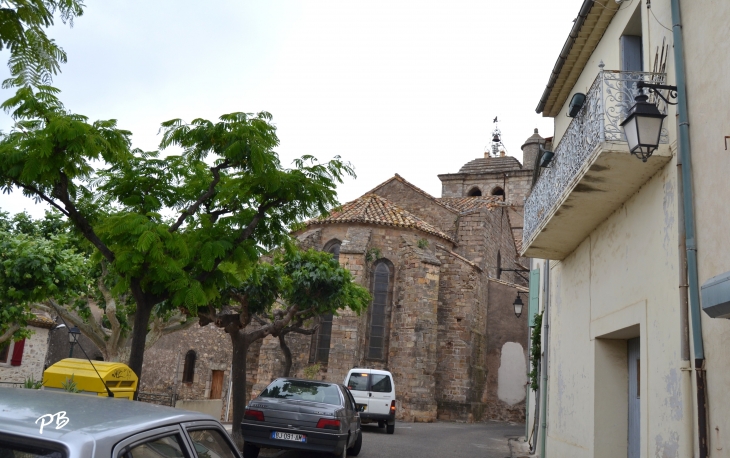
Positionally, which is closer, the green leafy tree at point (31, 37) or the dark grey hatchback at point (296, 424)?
the green leafy tree at point (31, 37)

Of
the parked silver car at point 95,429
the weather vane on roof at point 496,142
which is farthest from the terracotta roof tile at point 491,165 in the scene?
the parked silver car at point 95,429

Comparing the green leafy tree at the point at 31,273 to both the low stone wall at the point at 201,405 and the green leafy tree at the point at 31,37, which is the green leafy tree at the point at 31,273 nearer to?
the low stone wall at the point at 201,405

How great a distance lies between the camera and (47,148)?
317 inches

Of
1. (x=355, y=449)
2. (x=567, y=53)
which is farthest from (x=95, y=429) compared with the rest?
(x=355, y=449)

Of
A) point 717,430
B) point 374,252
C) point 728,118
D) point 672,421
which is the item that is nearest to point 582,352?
point 672,421

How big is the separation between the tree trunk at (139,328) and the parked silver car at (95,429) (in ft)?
20.1

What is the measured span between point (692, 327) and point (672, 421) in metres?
1.05

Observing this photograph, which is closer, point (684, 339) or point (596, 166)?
point (684, 339)

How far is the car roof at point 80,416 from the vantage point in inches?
93.1

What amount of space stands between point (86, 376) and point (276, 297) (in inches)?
397

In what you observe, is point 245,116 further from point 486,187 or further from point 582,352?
point 486,187

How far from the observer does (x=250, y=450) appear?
10.8 metres

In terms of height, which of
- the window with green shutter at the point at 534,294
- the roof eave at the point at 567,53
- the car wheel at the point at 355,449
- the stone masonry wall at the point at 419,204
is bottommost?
the car wheel at the point at 355,449

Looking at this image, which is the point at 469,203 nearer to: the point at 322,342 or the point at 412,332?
the point at 412,332
